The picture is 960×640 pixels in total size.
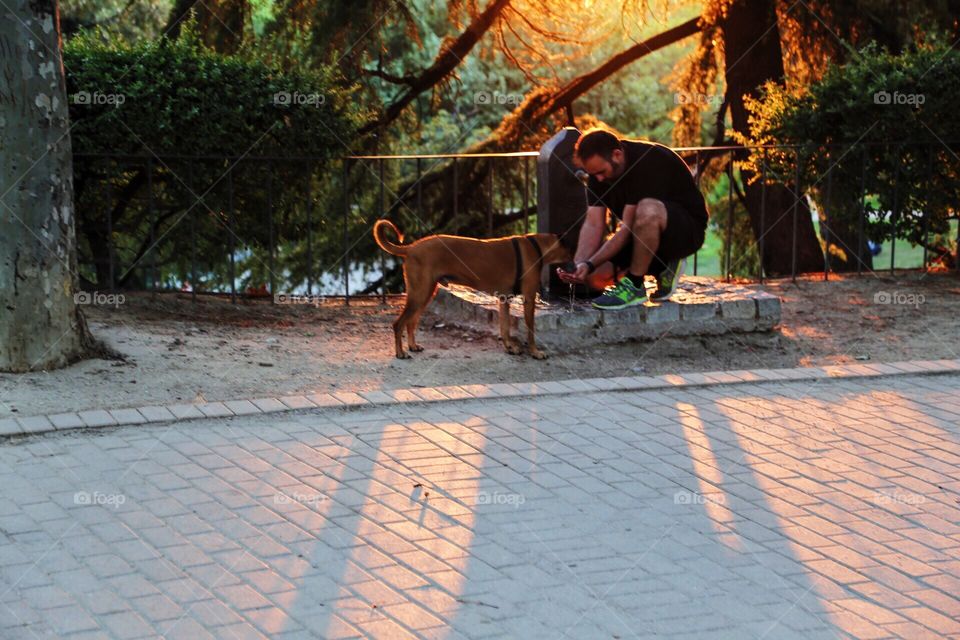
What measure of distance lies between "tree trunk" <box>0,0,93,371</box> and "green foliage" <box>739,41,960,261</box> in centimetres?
698

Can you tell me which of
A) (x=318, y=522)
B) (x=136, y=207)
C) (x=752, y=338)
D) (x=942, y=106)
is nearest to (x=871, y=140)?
(x=942, y=106)

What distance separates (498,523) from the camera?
516cm

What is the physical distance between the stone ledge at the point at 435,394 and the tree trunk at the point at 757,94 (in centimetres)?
698

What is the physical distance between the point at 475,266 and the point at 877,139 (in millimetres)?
5222

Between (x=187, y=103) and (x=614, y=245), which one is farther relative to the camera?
(x=187, y=103)

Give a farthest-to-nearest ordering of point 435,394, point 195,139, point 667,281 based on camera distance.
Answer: point 195,139 → point 667,281 → point 435,394

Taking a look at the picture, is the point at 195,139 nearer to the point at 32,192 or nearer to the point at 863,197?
the point at 32,192

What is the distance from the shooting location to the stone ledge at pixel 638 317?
8.41 m

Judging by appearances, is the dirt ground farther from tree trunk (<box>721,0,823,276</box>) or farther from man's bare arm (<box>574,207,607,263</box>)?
tree trunk (<box>721,0,823,276</box>)

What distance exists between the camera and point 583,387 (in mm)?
7492

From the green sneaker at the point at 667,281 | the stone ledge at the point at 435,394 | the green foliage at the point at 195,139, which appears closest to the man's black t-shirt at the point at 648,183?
the green sneaker at the point at 667,281

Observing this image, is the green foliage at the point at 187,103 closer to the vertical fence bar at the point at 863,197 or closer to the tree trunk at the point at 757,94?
the vertical fence bar at the point at 863,197

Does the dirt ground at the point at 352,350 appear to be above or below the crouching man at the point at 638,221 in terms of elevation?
below

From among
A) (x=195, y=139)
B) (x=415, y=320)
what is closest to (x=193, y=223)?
(x=195, y=139)
